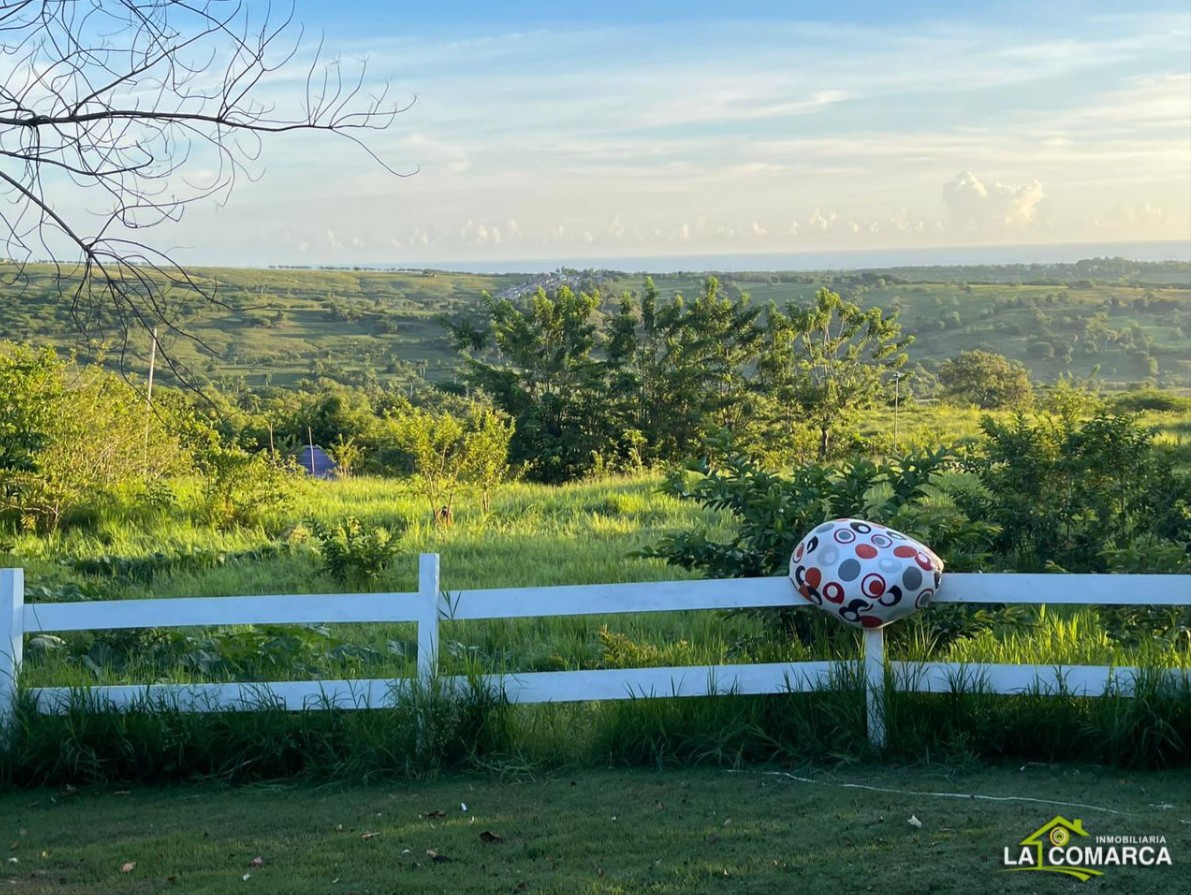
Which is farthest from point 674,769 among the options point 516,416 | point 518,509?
point 516,416

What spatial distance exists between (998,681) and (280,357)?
9978cm

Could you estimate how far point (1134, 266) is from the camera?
16075 cm

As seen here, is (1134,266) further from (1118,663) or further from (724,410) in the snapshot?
(1118,663)

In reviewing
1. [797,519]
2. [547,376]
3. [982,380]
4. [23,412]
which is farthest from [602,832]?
[982,380]

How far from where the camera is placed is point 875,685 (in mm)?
5855

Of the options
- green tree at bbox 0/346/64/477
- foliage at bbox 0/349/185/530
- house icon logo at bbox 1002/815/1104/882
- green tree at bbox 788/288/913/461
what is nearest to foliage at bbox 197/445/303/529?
foliage at bbox 0/349/185/530

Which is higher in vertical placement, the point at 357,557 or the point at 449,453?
the point at 449,453

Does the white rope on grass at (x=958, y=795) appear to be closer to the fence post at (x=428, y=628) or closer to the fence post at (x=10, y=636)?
the fence post at (x=428, y=628)

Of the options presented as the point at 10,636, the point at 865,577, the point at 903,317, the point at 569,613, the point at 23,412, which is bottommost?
the point at 10,636

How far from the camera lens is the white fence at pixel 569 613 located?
226 inches

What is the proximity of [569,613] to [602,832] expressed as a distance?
1.36 m

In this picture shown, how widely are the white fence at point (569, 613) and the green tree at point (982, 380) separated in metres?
64.6

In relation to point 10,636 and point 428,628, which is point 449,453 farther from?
point 428,628

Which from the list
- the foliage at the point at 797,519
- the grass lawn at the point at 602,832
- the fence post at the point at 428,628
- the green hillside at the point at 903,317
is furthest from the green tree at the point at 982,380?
the grass lawn at the point at 602,832
